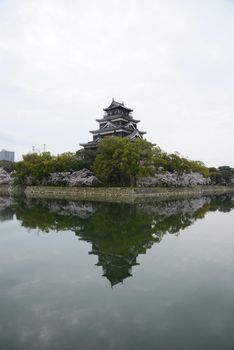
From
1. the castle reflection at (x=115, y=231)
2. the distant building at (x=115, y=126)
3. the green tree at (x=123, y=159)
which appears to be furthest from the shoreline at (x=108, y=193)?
the castle reflection at (x=115, y=231)

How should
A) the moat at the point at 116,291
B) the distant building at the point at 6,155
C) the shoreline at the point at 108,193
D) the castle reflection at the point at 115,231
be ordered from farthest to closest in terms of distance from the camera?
the distant building at the point at 6,155 → the shoreline at the point at 108,193 → the castle reflection at the point at 115,231 → the moat at the point at 116,291

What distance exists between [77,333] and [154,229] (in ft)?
34.8

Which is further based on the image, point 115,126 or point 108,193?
point 115,126

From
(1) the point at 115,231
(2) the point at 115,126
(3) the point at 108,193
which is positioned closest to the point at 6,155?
(2) the point at 115,126

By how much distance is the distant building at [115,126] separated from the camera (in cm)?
4795

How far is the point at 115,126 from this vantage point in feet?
160

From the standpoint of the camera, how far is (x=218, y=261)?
9.78 meters

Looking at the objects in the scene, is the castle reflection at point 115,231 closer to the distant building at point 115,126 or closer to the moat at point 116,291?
the moat at point 116,291

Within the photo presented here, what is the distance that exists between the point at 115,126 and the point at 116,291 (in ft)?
141

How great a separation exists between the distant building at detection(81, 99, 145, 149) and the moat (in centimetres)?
3520

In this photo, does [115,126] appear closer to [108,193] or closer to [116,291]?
[108,193]

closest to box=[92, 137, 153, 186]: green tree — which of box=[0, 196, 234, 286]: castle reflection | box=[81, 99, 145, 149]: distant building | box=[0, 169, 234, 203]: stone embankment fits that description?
box=[0, 169, 234, 203]: stone embankment

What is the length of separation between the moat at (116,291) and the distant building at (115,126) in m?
35.2

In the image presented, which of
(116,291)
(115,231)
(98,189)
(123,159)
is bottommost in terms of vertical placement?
(116,291)
